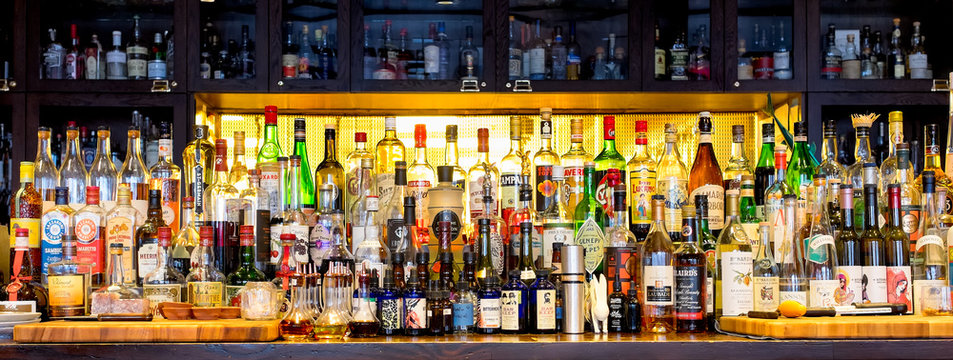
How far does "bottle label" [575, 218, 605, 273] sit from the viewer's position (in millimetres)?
2260

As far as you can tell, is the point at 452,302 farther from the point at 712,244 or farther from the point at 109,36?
the point at 109,36

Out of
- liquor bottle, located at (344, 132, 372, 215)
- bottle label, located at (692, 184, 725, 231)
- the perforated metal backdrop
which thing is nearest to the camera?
bottle label, located at (692, 184, 725, 231)

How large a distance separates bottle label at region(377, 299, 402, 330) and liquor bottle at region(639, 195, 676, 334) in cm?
47

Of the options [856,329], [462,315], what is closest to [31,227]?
[462,315]

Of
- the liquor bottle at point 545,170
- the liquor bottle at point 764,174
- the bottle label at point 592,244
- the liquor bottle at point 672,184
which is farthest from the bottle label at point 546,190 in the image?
the liquor bottle at point 764,174

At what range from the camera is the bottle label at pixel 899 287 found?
209 centimetres

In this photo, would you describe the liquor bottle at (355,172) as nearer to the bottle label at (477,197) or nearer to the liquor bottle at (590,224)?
the bottle label at (477,197)

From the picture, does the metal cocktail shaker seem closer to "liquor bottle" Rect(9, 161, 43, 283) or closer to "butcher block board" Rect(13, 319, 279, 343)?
"butcher block board" Rect(13, 319, 279, 343)

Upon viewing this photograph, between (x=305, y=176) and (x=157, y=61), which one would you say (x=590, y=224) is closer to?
(x=305, y=176)

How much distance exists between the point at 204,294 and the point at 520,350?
72 cm

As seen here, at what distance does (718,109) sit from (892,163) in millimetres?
1051

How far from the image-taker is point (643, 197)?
2379mm

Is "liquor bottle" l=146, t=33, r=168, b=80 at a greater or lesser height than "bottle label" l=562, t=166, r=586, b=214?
greater

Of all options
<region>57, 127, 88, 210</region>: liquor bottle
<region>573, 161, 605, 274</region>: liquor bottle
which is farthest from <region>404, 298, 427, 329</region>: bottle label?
<region>57, 127, 88, 210</region>: liquor bottle
